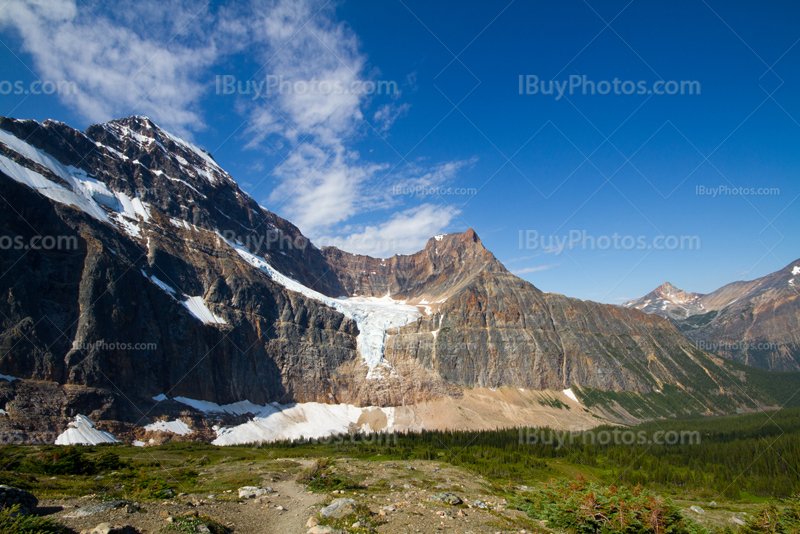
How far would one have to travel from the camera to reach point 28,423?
73.4 m

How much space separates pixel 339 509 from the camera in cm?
2078

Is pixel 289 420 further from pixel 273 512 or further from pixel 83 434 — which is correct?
pixel 273 512

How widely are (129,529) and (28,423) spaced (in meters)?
88.2

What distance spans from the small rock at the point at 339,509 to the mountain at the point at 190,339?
8278 cm

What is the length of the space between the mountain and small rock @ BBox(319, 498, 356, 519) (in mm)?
82777

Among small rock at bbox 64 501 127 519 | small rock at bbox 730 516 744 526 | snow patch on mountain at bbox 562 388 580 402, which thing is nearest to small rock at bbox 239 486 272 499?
small rock at bbox 64 501 127 519

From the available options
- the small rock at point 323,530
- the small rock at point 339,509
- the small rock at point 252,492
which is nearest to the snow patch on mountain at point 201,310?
the small rock at point 252,492

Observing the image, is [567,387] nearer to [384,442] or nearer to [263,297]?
[384,442]

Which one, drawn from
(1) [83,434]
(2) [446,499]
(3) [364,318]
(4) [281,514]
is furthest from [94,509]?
(3) [364,318]

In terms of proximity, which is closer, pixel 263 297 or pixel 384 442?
pixel 384 442

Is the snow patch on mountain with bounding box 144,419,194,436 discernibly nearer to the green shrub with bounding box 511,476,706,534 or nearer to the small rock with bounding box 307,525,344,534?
the small rock with bounding box 307,525,344,534

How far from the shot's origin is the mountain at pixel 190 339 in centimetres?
8612

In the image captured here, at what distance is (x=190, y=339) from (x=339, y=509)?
11822 cm

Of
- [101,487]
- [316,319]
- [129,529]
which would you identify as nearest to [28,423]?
[101,487]
